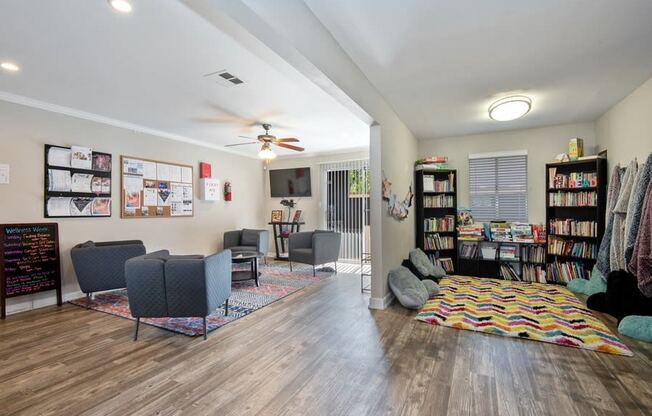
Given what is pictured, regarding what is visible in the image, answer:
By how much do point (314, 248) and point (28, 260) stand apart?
3.82 meters

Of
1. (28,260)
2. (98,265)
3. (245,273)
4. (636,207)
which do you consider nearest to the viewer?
(636,207)

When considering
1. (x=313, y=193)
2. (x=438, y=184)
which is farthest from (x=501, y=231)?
(x=313, y=193)

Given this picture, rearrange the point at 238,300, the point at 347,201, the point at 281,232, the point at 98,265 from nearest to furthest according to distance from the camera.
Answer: the point at 98,265 → the point at 238,300 → the point at 347,201 → the point at 281,232

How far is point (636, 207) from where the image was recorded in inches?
122

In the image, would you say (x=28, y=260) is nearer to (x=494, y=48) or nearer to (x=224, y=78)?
(x=224, y=78)

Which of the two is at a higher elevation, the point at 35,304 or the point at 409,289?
the point at 409,289

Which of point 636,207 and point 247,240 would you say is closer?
point 636,207

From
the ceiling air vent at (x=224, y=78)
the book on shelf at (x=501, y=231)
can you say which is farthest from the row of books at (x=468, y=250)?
the ceiling air vent at (x=224, y=78)

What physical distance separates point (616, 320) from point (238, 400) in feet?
12.3

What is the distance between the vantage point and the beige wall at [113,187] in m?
3.64

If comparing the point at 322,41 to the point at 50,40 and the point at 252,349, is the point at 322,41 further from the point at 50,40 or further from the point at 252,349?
the point at 252,349

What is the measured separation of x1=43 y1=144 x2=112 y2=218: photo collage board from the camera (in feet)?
12.9

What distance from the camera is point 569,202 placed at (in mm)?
4457

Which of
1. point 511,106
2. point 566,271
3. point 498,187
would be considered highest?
point 511,106
